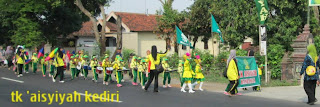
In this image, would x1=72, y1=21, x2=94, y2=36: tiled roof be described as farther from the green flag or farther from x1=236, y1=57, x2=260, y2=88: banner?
x1=236, y1=57, x2=260, y2=88: banner

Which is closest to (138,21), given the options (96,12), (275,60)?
(96,12)

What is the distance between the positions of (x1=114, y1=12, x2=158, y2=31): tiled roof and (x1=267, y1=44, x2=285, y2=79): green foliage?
62.0 ft

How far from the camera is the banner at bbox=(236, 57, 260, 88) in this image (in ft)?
40.6

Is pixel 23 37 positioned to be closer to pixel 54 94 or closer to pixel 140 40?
pixel 140 40

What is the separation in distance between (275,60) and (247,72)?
464 cm

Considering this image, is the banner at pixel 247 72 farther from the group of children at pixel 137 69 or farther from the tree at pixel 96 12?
the tree at pixel 96 12

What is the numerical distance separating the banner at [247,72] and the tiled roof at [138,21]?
2207 cm

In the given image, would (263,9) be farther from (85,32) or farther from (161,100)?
(85,32)

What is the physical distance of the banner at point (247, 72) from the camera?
40.6 feet

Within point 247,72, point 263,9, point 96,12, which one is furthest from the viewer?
point 96,12

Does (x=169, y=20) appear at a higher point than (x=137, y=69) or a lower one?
higher

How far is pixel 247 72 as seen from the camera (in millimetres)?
12711

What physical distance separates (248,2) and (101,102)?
41.4 ft

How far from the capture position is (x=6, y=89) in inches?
535
